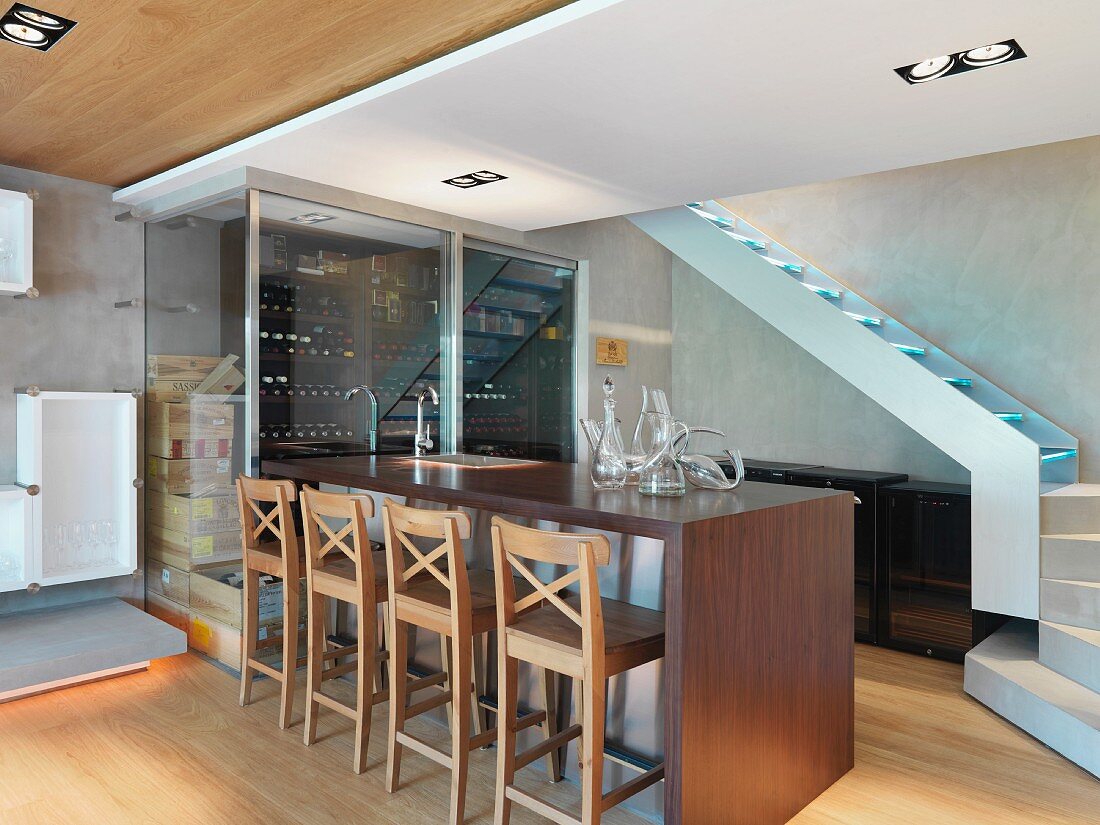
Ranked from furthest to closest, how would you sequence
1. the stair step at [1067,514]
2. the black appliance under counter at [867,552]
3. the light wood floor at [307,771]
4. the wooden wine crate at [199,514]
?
1. the black appliance under counter at [867,552]
2. the wooden wine crate at [199,514]
3. the stair step at [1067,514]
4. the light wood floor at [307,771]

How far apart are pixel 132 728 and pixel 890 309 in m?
5.04

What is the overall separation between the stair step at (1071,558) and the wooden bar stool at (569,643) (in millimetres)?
2235

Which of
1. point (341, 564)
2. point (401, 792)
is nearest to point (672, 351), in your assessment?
point (341, 564)

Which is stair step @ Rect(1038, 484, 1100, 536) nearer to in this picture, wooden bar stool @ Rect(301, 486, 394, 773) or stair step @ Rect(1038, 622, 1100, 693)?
stair step @ Rect(1038, 622, 1100, 693)

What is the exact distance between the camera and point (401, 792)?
271cm

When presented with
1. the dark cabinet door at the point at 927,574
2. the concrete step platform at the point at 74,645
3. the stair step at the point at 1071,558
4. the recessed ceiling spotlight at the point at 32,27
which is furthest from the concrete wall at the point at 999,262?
the recessed ceiling spotlight at the point at 32,27

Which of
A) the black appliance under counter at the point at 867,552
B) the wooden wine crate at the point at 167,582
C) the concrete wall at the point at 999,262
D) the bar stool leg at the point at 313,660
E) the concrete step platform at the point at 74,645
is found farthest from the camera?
the concrete wall at the point at 999,262

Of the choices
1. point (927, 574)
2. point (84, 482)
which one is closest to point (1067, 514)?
point (927, 574)

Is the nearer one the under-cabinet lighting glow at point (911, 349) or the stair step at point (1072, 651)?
the stair step at point (1072, 651)

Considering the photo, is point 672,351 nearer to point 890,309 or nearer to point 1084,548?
point 890,309

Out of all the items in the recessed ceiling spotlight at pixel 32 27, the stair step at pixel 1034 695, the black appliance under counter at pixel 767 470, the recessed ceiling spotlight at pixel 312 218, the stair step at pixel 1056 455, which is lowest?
the stair step at pixel 1034 695

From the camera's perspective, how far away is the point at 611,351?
6.10 meters

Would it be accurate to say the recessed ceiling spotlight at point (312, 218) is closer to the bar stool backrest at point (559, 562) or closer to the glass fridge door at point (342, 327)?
the glass fridge door at point (342, 327)

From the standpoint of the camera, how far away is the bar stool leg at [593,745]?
2.09 metres
